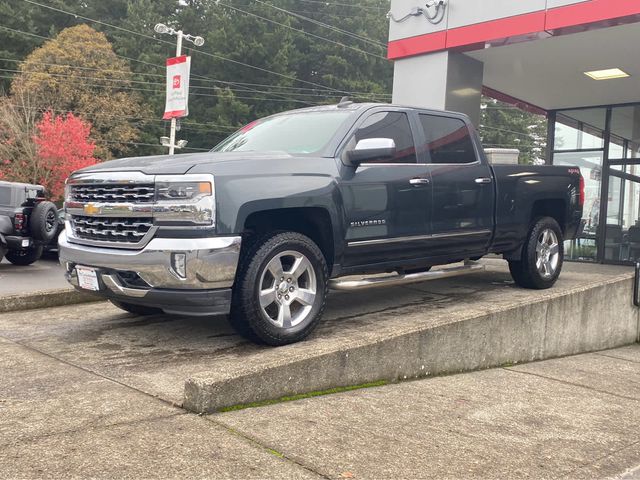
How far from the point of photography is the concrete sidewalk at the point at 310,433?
306 centimetres

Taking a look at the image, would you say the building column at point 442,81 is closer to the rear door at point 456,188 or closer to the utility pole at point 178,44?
the rear door at point 456,188

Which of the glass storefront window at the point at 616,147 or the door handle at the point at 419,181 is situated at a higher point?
the glass storefront window at the point at 616,147

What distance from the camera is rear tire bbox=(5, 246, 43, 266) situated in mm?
12331

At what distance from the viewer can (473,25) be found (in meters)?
10.9

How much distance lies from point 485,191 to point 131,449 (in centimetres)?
451

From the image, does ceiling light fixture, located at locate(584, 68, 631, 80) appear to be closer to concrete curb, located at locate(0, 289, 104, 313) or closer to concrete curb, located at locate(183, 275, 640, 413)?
concrete curb, located at locate(183, 275, 640, 413)

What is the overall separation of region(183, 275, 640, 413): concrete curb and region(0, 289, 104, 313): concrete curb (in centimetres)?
294

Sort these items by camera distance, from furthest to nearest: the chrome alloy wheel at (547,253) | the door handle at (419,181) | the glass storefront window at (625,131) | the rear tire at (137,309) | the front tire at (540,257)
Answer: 1. the glass storefront window at (625,131)
2. the chrome alloy wheel at (547,253)
3. the front tire at (540,257)
4. the rear tire at (137,309)
5. the door handle at (419,181)

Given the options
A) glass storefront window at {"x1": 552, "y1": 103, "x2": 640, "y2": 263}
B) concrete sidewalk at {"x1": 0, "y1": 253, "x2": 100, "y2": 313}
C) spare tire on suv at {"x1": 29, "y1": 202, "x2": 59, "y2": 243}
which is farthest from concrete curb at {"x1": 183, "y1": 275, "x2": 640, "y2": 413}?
spare tire on suv at {"x1": 29, "y1": 202, "x2": 59, "y2": 243}

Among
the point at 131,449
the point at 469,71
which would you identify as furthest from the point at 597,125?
the point at 131,449

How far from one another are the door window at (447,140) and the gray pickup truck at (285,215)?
0.05 feet

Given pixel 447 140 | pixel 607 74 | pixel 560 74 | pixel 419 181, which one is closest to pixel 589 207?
pixel 607 74

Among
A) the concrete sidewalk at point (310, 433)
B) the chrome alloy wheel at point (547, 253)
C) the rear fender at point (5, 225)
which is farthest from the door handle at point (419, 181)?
the rear fender at point (5, 225)

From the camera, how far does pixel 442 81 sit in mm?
11602
